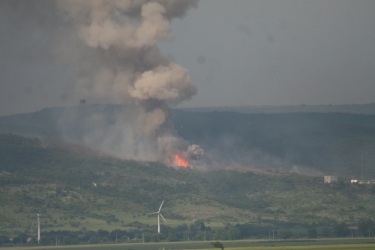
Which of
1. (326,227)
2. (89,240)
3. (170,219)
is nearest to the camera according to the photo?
(89,240)

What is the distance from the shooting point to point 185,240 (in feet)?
545

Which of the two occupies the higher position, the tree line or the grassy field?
the tree line

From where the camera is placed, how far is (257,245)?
148125 millimetres

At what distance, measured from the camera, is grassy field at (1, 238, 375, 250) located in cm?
13962

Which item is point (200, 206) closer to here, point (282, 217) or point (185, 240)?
point (282, 217)

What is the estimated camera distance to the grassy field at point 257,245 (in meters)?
140

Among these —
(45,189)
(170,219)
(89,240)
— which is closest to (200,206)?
(170,219)

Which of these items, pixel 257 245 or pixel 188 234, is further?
pixel 188 234

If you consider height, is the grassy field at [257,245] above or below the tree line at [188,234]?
below

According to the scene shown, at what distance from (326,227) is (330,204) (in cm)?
2299

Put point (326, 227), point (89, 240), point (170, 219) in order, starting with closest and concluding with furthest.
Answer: point (89, 240) → point (326, 227) → point (170, 219)

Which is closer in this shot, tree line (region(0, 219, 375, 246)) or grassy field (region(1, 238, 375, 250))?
grassy field (region(1, 238, 375, 250))

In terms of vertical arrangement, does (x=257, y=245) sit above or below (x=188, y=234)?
below

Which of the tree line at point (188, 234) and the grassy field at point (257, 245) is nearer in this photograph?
the grassy field at point (257, 245)
